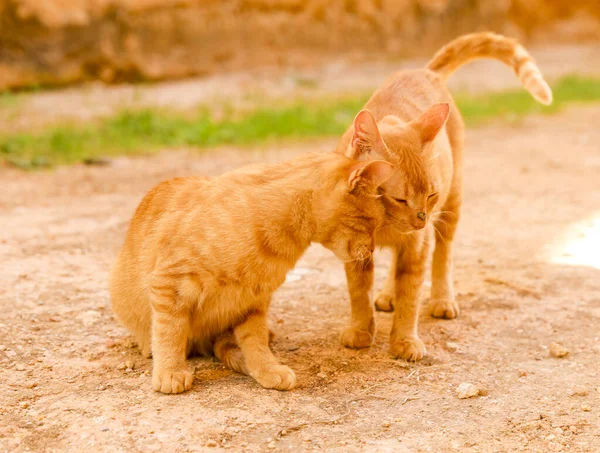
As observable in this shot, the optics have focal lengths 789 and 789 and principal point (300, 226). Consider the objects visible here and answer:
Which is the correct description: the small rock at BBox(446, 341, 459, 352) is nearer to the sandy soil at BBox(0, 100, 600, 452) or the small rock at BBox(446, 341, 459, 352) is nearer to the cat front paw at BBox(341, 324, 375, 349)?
the sandy soil at BBox(0, 100, 600, 452)

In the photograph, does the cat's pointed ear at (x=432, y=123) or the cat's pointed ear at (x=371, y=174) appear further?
the cat's pointed ear at (x=432, y=123)

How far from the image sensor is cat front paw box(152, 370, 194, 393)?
9.61 feet

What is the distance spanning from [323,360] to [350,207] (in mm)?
804

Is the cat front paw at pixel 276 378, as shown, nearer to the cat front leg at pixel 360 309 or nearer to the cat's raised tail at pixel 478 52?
the cat front leg at pixel 360 309

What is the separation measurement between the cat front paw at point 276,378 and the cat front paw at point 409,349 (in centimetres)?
56

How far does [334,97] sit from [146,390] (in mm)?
6792

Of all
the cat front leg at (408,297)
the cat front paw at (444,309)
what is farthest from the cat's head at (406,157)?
the cat front paw at (444,309)

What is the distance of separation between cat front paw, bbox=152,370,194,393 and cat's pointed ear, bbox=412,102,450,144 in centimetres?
132

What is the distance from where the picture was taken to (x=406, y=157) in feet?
10.1

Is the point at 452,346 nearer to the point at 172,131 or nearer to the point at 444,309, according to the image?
the point at 444,309

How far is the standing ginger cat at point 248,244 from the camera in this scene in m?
2.90

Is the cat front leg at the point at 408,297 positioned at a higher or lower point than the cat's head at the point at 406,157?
lower

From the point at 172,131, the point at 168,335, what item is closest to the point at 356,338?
the point at 168,335

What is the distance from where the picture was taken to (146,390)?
298 centimetres
